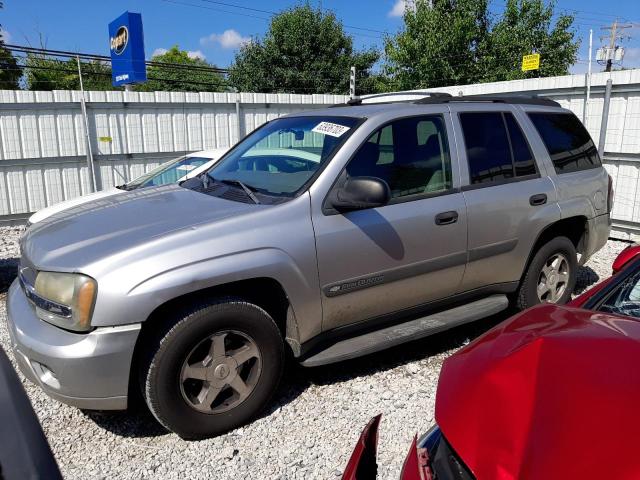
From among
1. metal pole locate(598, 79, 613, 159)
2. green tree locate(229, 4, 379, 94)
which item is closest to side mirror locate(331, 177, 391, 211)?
metal pole locate(598, 79, 613, 159)

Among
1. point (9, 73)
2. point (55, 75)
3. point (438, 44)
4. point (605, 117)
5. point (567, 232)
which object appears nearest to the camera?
point (567, 232)

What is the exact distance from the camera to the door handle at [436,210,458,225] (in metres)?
3.55

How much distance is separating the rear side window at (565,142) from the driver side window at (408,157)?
3.78ft

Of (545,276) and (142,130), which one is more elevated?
(142,130)

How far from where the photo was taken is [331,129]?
3545mm

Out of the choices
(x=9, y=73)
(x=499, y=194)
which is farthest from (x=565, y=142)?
(x=9, y=73)

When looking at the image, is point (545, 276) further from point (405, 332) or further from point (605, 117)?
point (605, 117)

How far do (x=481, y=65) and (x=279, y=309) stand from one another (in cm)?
2174

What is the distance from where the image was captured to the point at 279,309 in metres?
3.20

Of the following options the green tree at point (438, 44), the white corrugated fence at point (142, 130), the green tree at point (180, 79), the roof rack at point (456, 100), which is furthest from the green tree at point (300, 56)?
the roof rack at point (456, 100)

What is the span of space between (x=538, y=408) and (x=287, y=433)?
1.95 meters

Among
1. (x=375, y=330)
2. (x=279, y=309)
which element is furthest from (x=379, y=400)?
(x=279, y=309)

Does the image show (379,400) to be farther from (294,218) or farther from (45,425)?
(45,425)

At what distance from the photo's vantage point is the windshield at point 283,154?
3369mm
